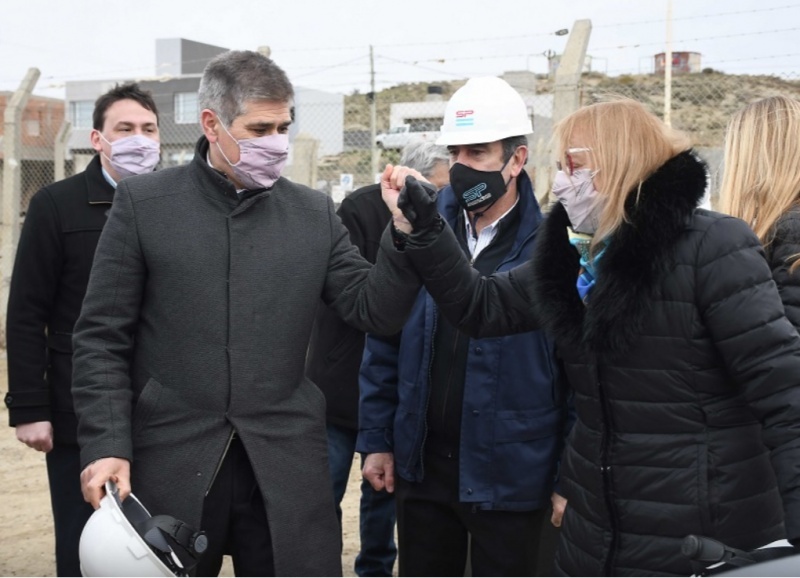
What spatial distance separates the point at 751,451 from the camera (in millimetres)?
2559

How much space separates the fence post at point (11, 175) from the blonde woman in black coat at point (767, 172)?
8479mm

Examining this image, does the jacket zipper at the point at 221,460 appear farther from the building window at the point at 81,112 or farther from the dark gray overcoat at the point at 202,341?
the building window at the point at 81,112

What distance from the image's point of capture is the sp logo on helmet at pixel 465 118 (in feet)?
11.4

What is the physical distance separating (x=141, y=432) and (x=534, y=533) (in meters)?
1.36

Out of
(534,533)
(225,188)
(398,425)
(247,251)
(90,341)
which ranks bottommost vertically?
(534,533)

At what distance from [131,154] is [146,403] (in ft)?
5.16

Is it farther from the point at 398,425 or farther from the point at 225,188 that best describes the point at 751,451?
the point at 225,188

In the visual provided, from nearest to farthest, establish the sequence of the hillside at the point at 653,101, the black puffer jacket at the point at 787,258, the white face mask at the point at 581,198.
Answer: the white face mask at the point at 581,198
the black puffer jacket at the point at 787,258
the hillside at the point at 653,101

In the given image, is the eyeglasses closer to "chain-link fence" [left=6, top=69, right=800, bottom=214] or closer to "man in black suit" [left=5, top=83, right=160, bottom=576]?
"chain-link fence" [left=6, top=69, right=800, bottom=214]

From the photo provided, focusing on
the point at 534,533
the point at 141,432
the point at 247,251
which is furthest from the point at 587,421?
the point at 141,432

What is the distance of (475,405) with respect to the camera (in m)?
3.28

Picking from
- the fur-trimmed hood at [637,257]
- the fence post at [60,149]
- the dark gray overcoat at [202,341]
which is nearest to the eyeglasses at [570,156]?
the fur-trimmed hood at [637,257]

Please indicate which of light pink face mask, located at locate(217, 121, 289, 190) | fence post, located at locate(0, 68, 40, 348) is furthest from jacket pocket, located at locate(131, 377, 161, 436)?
fence post, located at locate(0, 68, 40, 348)

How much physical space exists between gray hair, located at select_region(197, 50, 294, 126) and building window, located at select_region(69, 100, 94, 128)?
49.7m
